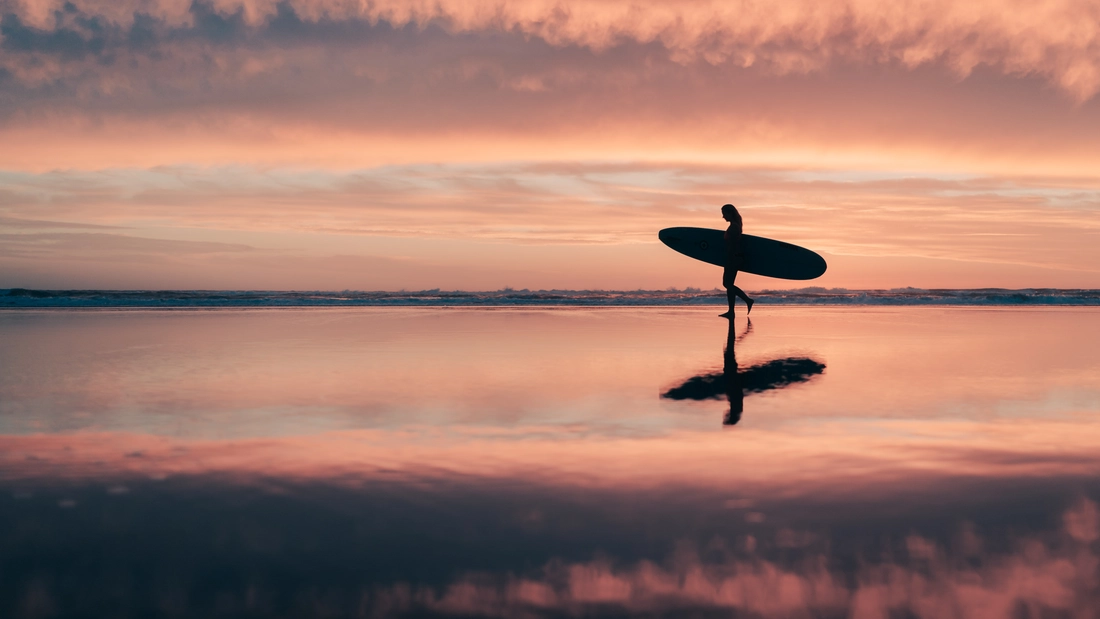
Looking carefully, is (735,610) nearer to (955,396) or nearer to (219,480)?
(219,480)

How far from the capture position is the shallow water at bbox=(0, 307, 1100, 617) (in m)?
2.32

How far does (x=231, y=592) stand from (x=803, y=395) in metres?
4.71

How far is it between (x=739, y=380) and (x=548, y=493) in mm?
3935

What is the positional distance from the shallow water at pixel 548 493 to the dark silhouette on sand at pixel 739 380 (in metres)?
0.07

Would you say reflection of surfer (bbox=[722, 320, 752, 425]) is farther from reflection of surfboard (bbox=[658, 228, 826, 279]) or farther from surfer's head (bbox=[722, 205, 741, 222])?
reflection of surfboard (bbox=[658, 228, 826, 279])

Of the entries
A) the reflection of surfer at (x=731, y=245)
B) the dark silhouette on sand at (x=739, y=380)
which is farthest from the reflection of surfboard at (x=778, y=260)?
the dark silhouette on sand at (x=739, y=380)

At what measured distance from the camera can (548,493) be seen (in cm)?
329

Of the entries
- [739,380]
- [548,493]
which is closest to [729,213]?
[739,380]

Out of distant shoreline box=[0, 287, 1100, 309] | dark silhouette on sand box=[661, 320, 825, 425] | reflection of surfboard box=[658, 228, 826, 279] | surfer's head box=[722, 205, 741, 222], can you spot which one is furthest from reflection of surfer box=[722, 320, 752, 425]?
distant shoreline box=[0, 287, 1100, 309]

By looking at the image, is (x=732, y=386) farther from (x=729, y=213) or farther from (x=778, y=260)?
(x=778, y=260)

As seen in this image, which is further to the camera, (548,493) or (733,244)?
(733,244)

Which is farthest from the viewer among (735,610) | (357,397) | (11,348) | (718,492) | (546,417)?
(11,348)

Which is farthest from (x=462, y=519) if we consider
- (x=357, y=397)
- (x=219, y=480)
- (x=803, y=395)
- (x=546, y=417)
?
(x=803, y=395)

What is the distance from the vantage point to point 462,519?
2.94 metres
